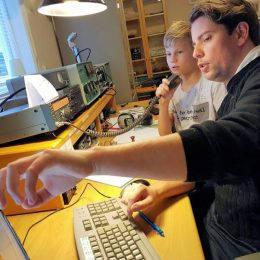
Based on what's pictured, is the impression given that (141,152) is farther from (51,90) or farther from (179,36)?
(179,36)

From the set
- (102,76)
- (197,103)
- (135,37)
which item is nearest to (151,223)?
(197,103)

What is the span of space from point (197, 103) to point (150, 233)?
90 cm

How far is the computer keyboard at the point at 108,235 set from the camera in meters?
0.68

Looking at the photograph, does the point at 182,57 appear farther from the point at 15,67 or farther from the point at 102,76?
the point at 15,67

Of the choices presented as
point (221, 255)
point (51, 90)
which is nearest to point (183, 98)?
point (51, 90)

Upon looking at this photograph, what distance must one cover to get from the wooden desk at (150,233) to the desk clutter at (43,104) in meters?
0.32

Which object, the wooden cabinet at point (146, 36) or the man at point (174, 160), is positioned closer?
the man at point (174, 160)

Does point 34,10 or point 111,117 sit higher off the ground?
point 34,10

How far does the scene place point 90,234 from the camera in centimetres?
77

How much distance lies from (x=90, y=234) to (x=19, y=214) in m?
0.41

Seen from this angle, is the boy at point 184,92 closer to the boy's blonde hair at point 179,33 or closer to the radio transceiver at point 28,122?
the boy's blonde hair at point 179,33

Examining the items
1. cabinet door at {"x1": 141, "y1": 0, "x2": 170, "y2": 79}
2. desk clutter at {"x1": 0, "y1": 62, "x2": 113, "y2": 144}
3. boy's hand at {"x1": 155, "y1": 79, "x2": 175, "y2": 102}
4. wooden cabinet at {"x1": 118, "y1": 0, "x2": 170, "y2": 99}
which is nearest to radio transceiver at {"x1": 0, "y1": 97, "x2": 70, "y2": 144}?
desk clutter at {"x1": 0, "y1": 62, "x2": 113, "y2": 144}

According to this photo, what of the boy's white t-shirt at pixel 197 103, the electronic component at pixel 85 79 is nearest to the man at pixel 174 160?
the boy's white t-shirt at pixel 197 103

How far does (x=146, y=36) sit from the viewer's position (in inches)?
168
